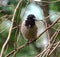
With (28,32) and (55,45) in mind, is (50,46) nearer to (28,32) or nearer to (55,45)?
(55,45)

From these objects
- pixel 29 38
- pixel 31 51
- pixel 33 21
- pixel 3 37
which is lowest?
pixel 31 51

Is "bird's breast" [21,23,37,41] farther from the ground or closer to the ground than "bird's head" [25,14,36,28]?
closer to the ground

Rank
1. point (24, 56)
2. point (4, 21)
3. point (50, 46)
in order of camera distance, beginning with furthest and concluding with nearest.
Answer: point (24, 56) → point (4, 21) → point (50, 46)

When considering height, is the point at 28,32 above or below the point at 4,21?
below

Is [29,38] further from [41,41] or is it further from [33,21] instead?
[41,41]

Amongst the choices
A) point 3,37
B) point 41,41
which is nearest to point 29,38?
point 3,37

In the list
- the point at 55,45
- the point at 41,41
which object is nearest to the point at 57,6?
the point at 41,41

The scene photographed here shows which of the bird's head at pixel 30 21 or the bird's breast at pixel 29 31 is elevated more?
the bird's head at pixel 30 21

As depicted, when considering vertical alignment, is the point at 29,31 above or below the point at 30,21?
below

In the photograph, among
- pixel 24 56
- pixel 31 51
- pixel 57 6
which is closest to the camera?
pixel 24 56

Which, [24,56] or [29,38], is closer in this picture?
[29,38]
